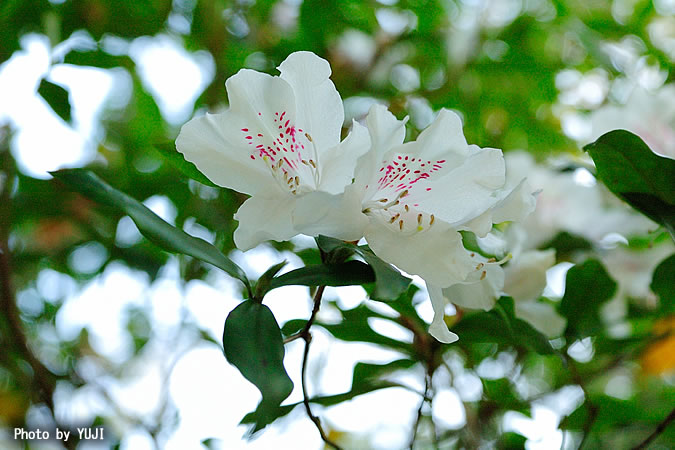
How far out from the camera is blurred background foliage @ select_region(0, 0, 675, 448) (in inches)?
38.4

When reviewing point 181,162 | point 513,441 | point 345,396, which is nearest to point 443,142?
point 181,162

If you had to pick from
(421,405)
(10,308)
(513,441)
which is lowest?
(513,441)

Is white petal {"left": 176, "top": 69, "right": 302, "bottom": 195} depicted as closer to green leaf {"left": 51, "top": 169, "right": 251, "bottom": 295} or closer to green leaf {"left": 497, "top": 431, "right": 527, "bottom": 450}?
green leaf {"left": 51, "top": 169, "right": 251, "bottom": 295}

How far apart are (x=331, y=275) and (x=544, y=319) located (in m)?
0.41

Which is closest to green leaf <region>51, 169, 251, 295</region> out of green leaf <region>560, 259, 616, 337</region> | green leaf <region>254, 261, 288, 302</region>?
green leaf <region>254, 261, 288, 302</region>

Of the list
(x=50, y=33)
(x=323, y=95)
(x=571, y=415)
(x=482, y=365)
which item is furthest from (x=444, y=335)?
(x=50, y=33)

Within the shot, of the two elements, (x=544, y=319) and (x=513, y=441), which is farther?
(x=513, y=441)

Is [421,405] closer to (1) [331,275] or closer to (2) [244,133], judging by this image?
(1) [331,275]

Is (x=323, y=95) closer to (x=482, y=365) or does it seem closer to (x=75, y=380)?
(x=482, y=365)

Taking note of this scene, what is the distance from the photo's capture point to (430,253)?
570 mm

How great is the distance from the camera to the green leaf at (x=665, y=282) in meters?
0.82

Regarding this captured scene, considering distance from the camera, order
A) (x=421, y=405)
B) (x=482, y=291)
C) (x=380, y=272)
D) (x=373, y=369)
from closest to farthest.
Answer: (x=380, y=272) → (x=482, y=291) → (x=421, y=405) → (x=373, y=369)

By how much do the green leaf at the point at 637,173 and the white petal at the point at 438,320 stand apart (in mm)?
200

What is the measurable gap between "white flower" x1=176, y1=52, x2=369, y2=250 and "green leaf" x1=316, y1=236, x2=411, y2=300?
0.04m
